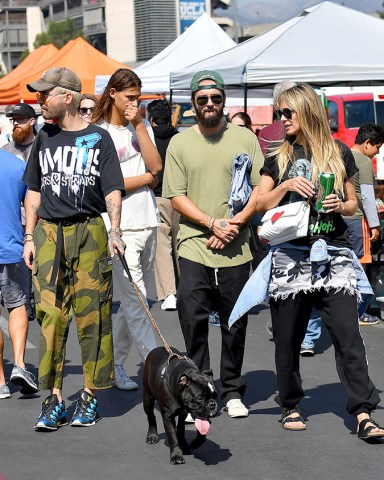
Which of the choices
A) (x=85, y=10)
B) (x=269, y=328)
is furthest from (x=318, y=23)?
(x=85, y=10)

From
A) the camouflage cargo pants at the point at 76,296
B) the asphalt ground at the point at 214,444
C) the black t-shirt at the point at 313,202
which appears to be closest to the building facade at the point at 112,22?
the asphalt ground at the point at 214,444

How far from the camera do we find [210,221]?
6562mm

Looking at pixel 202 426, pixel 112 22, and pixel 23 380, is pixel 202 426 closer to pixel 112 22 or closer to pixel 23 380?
pixel 23 380

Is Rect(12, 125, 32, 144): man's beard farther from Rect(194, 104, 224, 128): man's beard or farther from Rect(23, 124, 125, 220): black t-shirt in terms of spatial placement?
Rect(194, 104, 224, 128): man's beard

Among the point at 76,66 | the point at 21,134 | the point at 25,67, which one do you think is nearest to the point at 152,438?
the point at 21,134

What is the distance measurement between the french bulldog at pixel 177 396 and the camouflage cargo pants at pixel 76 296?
536mm

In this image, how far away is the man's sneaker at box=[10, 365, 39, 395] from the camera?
722 centimetres

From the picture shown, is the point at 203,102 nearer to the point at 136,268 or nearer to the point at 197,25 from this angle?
the point at 136,268

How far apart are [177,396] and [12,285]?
250cm

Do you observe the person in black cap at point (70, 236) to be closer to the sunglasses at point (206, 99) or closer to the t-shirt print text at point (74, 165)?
Result: the t-shirt print text at point (74, 165)

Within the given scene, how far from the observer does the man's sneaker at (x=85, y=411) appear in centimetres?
643

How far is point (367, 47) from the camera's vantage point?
42.4 feet

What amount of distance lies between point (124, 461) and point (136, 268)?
191 cm

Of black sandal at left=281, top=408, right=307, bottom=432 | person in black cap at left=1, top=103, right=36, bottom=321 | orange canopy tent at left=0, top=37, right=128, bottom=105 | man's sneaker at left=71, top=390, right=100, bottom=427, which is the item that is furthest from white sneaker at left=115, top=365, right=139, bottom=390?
orange canopy tent at left=0, top=37, right=128, bottom=105
